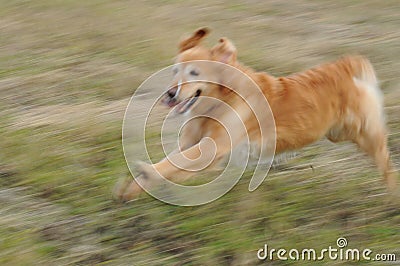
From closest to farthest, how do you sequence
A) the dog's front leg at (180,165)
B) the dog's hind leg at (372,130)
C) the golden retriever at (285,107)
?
the dog's front leg at (180,165) → the golden retriever at (285,107) → the dog's hind leg at (372,130)

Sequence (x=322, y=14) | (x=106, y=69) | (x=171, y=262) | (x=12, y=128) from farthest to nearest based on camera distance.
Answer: (x=322, y=14)
(x=106, y=69)
(x=12, y=128)
(x=171, y=262)

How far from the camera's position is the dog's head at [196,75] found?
5.32 metres

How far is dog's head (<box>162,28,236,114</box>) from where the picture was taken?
532 centimetres

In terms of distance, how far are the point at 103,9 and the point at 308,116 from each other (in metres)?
5.95

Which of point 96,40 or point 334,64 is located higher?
point 334,64

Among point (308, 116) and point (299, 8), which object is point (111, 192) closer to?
point (308, 116)

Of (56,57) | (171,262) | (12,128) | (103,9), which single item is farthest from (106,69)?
(171,262)

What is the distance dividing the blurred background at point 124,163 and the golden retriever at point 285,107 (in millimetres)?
283

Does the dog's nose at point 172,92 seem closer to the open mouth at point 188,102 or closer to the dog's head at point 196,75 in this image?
the dog's head at point 196,75

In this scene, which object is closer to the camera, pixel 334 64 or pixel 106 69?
pixel 334 64

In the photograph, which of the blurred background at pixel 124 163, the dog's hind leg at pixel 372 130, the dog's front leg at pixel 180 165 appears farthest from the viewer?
the dog's hind leg at pixel 372 130

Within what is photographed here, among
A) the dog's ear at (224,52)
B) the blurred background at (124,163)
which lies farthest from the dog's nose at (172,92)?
the blurred background at (124,163)

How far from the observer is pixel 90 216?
17.2ft

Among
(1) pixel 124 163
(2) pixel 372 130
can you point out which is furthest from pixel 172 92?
(2) pixel 372 130
